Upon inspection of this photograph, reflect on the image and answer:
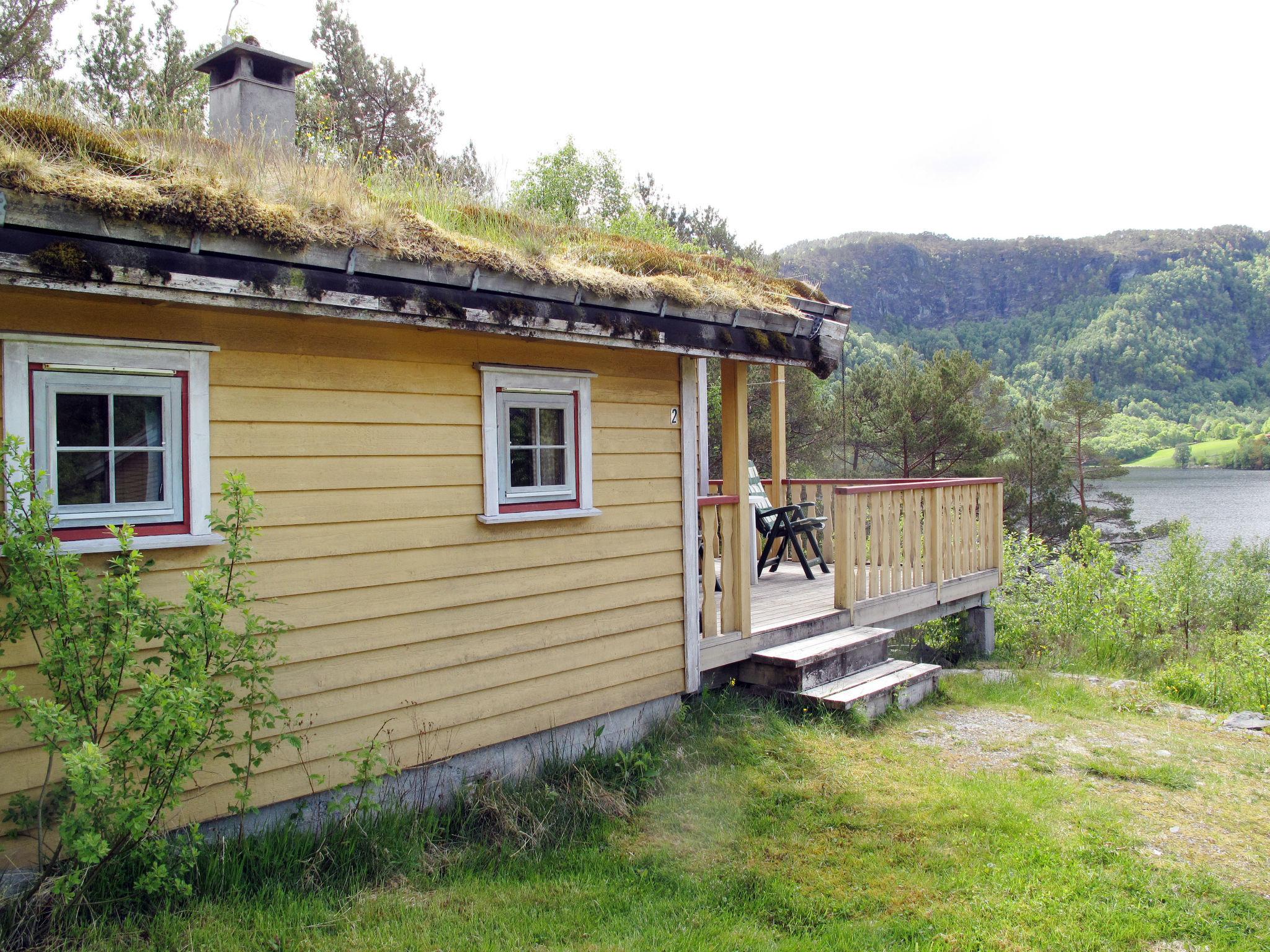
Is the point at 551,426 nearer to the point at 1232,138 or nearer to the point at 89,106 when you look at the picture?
the point at 89,106

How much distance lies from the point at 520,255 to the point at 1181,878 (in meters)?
4.26

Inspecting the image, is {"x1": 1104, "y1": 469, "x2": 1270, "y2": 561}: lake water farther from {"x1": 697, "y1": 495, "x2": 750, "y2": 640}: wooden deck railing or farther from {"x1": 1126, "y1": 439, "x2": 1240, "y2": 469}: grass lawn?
{"x1": 697, "y1": 495, "x2": 750, "y2": 640}: wooden deck railing

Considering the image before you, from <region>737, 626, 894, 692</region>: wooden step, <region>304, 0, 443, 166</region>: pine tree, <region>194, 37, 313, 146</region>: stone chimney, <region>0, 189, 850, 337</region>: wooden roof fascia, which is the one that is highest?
<region>304, 0, 443, 166</region>: pine tree

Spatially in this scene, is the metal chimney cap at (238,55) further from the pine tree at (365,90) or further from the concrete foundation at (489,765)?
the pine tree at (365,90)

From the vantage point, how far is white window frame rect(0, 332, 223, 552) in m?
2.96

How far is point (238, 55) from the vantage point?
5402 mm

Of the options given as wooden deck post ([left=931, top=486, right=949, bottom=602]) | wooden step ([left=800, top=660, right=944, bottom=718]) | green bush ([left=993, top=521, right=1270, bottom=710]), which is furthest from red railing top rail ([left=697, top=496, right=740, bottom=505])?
green bush ([left=993, top=521, right=1270, bottom=710])

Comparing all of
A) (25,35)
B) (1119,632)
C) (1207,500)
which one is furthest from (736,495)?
(1207,500)

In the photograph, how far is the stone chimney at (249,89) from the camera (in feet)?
17.7

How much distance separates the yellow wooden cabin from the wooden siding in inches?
0.5

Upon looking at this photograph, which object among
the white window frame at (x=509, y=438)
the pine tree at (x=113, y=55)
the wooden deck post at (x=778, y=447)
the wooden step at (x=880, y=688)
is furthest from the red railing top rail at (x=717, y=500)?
the pine tree at (x=113, y=55)

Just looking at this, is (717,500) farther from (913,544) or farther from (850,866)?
(913,544)

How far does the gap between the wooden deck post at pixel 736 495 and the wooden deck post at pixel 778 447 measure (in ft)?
6.90

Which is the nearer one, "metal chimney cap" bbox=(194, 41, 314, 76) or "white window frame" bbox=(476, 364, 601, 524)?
"white window frame" bbox=(476, 364, 601, 524)
